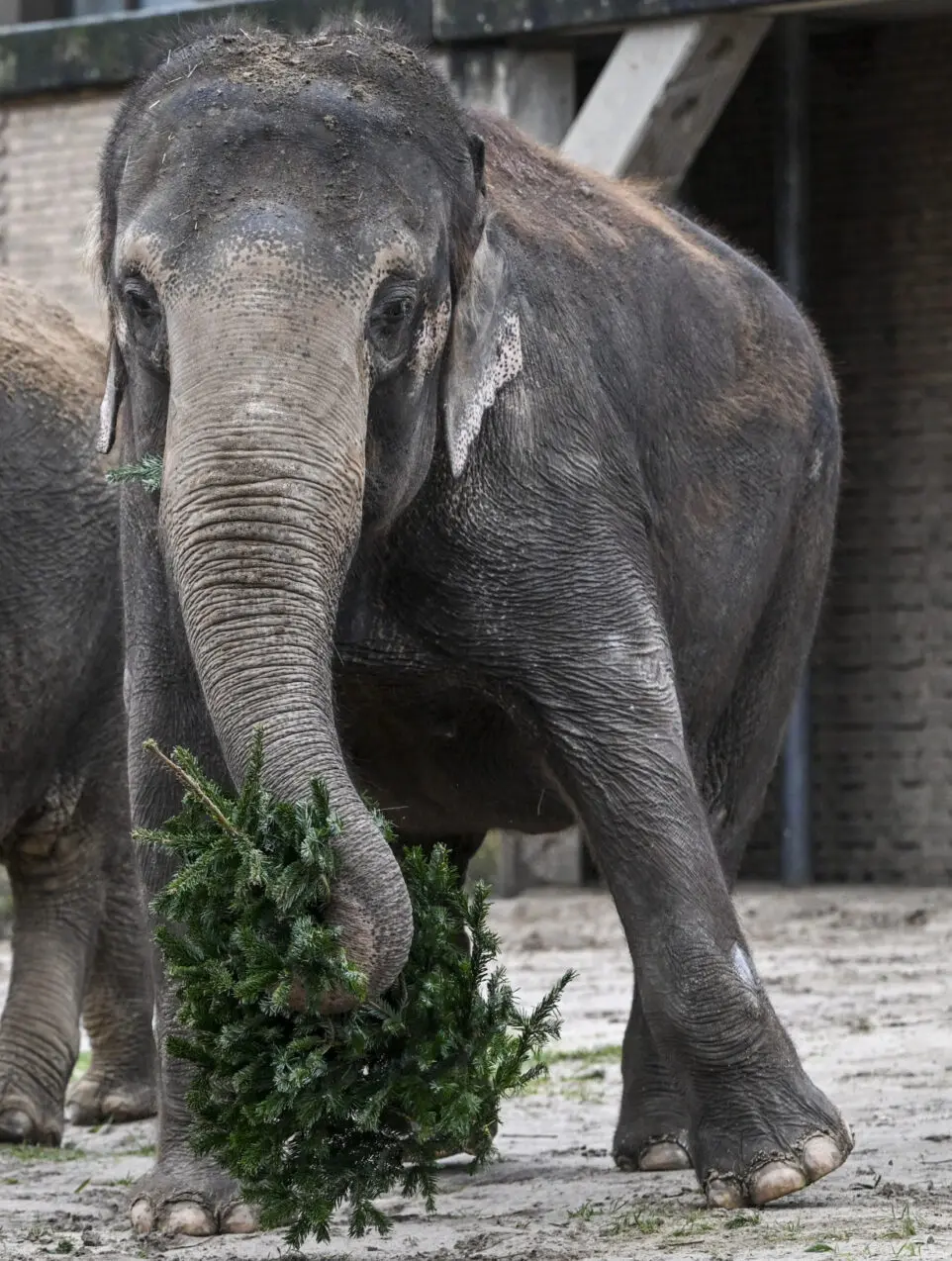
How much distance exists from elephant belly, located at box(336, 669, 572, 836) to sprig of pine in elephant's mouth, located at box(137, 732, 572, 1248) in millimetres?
775

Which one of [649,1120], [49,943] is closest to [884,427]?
[49,943]

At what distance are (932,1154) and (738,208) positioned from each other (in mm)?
10859

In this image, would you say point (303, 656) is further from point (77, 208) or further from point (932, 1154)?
point (77, 208)

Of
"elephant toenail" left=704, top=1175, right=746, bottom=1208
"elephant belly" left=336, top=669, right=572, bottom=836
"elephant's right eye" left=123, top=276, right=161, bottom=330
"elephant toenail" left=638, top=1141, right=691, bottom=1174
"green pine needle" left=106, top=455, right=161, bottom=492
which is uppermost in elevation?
"elephant's right eye" left=123, top=276, right=161, bottom=330

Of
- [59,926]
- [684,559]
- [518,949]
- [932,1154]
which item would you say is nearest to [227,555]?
[684,559]

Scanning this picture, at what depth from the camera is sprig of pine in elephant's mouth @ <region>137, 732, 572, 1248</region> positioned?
455cm

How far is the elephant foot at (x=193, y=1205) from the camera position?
5.44m

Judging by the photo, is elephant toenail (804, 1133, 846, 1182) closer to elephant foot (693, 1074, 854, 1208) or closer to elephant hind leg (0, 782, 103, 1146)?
elephant foot (693, 1074, 854, 1208)

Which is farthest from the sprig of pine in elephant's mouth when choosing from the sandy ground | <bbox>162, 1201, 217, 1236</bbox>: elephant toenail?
<bbox>162, 1201, 217, 1236</bbox>: elephant toenail

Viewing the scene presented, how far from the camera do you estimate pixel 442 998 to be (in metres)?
4.80

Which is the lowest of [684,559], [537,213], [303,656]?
[303,656]

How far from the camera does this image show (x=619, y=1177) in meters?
6.20

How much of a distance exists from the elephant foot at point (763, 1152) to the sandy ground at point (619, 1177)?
0.19 feet

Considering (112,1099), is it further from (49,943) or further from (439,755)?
(439,755)
